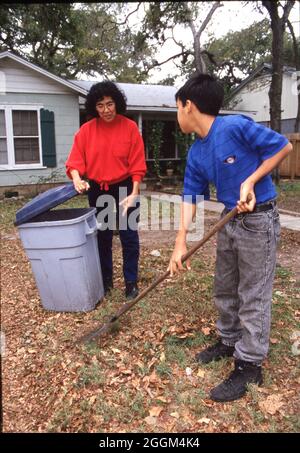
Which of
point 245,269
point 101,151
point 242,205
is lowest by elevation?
point 245,269

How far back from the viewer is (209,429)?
1.95 meters

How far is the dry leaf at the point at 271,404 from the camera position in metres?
2.05

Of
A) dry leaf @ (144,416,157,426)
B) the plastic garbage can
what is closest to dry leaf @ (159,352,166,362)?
dry leaf @ (144,416,157,426)

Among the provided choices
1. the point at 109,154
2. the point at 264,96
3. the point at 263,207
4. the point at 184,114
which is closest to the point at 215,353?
the point at 263,207

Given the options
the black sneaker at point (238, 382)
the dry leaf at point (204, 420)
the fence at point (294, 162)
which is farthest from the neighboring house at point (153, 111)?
the dry leaf at point (204, 420)

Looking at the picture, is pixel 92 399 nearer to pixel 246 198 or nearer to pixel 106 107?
pixel 246 198

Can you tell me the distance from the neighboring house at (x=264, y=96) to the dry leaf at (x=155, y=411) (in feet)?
55.9

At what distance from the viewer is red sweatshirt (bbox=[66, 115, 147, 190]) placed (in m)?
3.03

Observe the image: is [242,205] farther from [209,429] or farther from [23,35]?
[23,35]

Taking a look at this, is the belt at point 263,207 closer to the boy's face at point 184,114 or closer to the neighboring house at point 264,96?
the boy's face at point 184,114

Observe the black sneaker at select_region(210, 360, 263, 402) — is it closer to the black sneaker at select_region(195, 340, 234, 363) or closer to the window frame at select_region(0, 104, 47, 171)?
the black sneaker at select_region(195, 340, 234, 363)

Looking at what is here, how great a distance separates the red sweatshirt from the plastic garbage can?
0.31 metres
